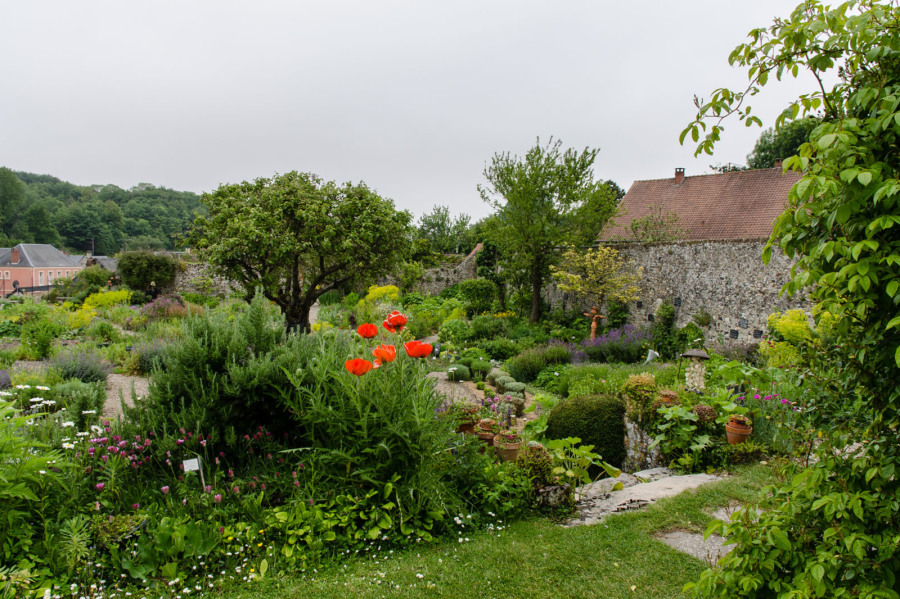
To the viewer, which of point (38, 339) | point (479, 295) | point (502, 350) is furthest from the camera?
point (479, 295)

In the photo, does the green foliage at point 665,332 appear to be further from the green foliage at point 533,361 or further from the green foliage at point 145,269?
the green foliage at point 145,269

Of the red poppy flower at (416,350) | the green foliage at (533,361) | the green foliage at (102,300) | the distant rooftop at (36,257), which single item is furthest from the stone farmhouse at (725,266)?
the distant rooftop at (36,257)

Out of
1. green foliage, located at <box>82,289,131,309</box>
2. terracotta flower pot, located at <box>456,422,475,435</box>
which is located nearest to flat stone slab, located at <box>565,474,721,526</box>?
terracotta flower pot, located at <box>456,422,475,435</box>

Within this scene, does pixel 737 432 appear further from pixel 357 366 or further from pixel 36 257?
pixel 36 257

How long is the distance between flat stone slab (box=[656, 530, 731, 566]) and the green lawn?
70mm

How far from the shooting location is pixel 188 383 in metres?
3.60

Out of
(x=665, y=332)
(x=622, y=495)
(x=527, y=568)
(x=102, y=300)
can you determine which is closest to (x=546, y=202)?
(x=665, y=332)

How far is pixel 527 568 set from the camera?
2.74 m

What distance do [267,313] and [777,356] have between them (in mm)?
6197

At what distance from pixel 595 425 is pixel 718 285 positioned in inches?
240

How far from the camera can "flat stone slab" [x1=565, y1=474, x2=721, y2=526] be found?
362 centimetres

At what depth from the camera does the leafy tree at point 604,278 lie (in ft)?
36.1

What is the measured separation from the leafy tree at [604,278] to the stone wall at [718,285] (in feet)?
0.96

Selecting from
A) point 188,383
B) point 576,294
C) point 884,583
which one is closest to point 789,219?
point 884,583
